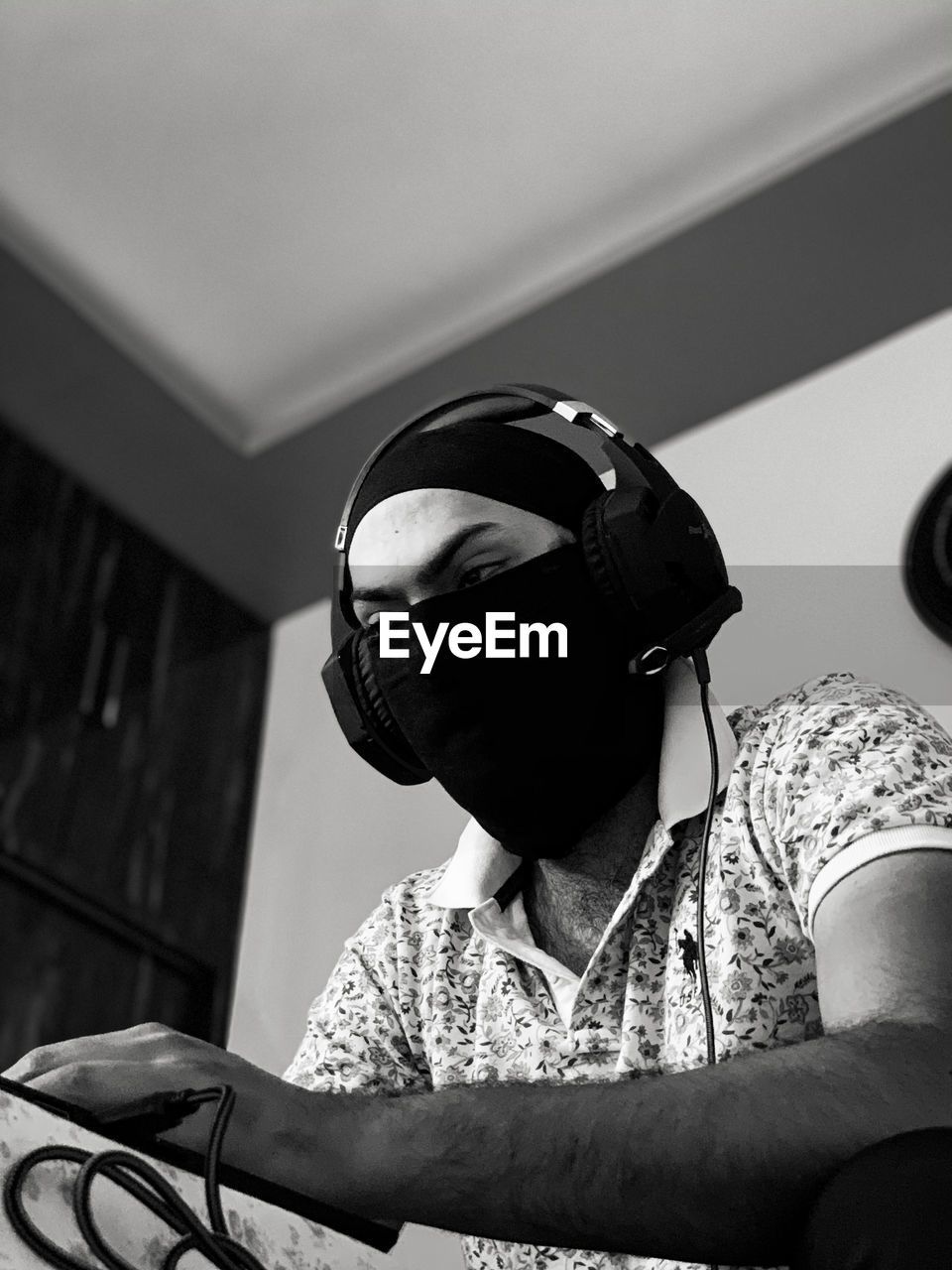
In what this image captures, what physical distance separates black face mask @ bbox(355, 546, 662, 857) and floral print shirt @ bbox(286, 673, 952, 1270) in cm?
7

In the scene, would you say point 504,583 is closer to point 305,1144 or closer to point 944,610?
point 305,1144

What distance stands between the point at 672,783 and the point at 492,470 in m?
0.32

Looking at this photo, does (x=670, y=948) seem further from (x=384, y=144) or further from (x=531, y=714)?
(x=384, y=144)

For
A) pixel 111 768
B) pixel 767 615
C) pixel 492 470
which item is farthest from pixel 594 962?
pixel 111 768

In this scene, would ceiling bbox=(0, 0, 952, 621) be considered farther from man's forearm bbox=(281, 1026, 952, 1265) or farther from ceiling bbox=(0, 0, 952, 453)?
man's forearm bbox=(281, 1026, 952, 1265)

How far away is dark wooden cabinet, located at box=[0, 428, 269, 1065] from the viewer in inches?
86.0

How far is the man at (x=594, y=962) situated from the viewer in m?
0.65

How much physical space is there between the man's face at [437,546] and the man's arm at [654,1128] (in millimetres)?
480

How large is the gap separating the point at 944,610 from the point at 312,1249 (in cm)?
122

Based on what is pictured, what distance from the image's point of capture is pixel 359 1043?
1172 mm

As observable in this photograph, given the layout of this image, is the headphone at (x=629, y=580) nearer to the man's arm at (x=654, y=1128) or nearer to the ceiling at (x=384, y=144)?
the man's arm at (x=654, y=1128)

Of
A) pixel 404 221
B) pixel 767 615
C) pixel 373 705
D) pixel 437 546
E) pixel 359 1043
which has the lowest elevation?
pixel 359 1043

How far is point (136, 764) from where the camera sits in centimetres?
242

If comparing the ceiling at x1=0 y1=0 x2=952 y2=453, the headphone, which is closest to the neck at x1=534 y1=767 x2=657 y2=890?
the headphone
